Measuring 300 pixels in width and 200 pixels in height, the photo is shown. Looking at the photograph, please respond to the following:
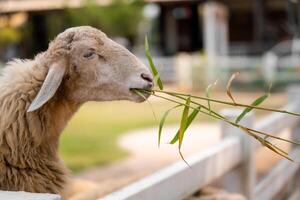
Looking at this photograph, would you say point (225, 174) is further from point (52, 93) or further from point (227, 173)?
point (52, 93)

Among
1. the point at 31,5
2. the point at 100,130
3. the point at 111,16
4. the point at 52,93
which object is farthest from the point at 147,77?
the point at 31,5

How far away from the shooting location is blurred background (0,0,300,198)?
11.1 m

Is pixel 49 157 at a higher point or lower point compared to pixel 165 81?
higher

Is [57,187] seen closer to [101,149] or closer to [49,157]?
[49,157]

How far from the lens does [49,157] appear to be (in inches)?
131

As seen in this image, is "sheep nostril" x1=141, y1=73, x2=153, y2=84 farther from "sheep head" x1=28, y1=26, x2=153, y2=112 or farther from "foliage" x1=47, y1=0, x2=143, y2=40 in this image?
"foliage" x1=47, y1=0, x2=143, y2=40

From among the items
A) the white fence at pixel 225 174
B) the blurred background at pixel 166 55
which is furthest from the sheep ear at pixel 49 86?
the blurred background at pixel 166 55

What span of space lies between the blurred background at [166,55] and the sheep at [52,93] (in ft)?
2.47

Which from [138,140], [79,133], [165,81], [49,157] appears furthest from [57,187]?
[165,81]

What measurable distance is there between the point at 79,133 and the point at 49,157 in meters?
10.4

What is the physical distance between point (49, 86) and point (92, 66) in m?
0.34

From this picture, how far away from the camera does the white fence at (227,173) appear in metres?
3.07

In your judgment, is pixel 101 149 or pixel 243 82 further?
pixel 243 82

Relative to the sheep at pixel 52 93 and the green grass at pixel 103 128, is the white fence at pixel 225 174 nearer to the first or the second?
Answer: the sheep at pixel 52 93
